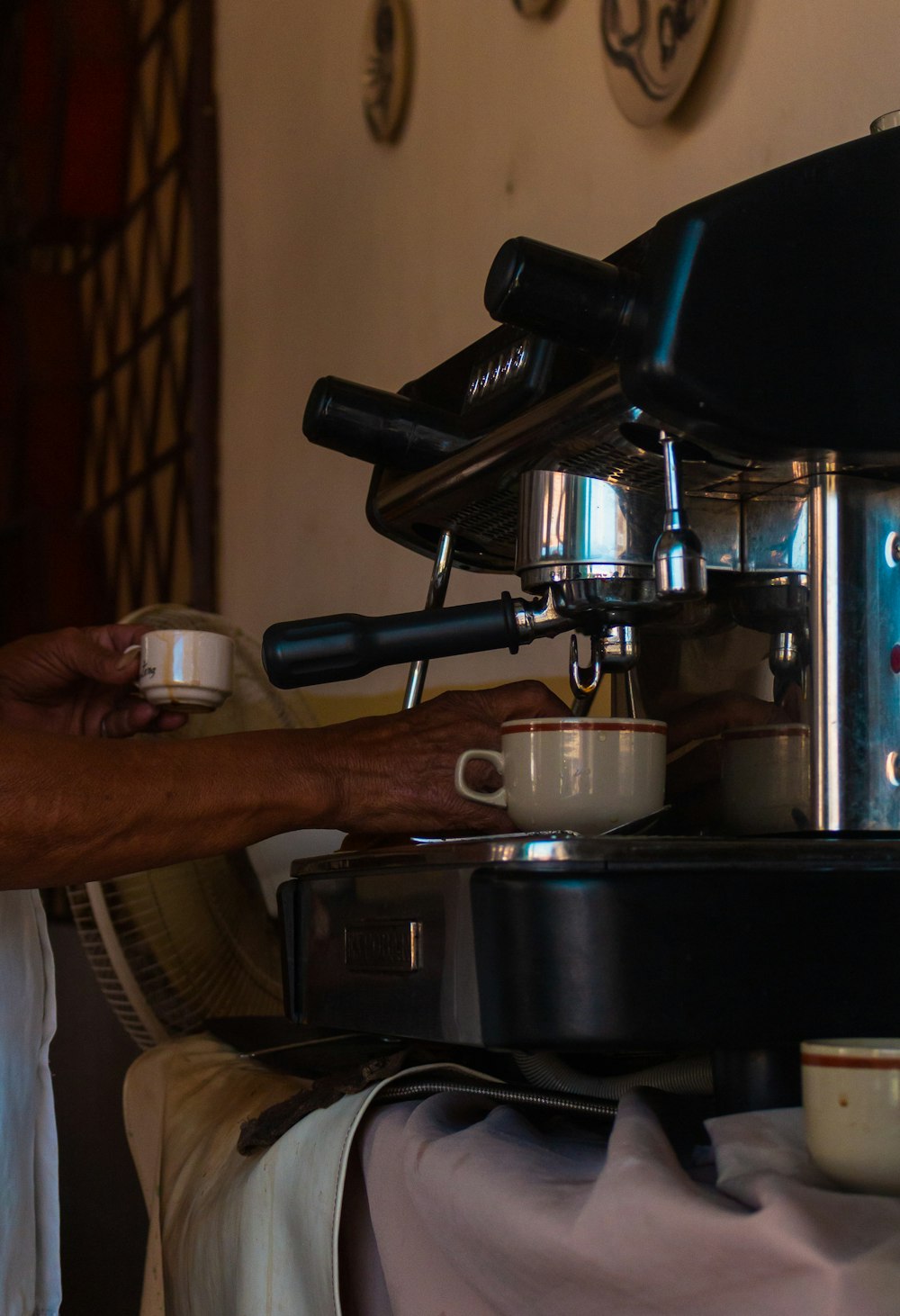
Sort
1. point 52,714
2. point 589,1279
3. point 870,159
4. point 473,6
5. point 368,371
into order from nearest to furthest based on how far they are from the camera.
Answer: point 589,1279 → point 870,159 → point 52,714 → point 473,6 → point 368,371

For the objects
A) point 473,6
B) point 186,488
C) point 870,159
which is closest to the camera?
point 870,159

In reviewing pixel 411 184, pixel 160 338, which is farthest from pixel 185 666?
pixel 160 338

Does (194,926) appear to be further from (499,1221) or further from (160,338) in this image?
(160,338)

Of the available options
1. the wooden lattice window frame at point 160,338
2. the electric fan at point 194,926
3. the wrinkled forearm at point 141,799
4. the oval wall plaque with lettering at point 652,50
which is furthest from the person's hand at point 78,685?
the wooden lattice window frame at point 160,338

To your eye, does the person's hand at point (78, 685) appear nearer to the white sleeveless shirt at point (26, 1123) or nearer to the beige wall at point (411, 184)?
the white sleeveless shirt at point (26, 1123)

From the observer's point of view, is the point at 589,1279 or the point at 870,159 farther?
the point at 870,159

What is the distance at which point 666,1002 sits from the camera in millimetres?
476

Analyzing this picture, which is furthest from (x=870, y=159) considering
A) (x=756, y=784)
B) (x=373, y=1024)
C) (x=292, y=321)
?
(x=292, y=321)

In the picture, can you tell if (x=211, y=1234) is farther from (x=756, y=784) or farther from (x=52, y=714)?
(x=52, y=714)

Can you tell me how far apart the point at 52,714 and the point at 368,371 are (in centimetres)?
75

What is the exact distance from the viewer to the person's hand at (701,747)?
2.07ft

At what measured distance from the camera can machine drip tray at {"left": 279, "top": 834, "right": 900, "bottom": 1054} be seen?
1.56 ft

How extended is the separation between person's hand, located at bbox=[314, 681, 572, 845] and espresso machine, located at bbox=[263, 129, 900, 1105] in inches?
1.3

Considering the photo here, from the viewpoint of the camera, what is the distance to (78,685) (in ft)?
3.44
